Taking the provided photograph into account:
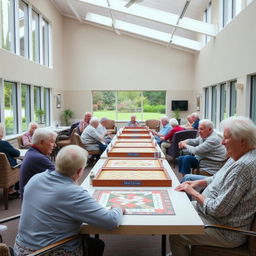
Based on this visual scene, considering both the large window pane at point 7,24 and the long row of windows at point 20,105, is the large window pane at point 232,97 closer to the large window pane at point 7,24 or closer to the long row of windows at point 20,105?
the long row of windows at point 20,105

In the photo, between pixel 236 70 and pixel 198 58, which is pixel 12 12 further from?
pixel 198 58

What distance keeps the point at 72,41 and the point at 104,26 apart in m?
1.61

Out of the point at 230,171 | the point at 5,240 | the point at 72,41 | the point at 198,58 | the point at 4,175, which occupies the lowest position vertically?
the point at 5,240

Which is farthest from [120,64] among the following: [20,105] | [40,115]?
[20,105]

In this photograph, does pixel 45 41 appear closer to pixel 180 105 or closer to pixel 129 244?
pixel 180 105

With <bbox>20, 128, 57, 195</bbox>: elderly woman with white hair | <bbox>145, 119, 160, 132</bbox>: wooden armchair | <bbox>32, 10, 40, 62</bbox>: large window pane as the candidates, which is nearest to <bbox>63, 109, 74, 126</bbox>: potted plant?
<bbox>32, 10, 40, 62</bbox>: large window pane

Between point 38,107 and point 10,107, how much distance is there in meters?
2.43

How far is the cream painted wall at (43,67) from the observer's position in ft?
24.9

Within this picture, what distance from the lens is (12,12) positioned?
832 centimetres

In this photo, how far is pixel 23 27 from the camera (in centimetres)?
929

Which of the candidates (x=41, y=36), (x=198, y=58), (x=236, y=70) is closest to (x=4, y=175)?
(x=236, y=70)

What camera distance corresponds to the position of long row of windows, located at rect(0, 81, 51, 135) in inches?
309

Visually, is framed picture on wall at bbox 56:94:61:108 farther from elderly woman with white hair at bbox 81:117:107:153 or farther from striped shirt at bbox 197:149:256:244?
striped shirt at bbox 197:149:256:244

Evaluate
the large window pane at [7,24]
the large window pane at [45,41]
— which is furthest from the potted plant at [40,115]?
the large window pane at [7,24]
